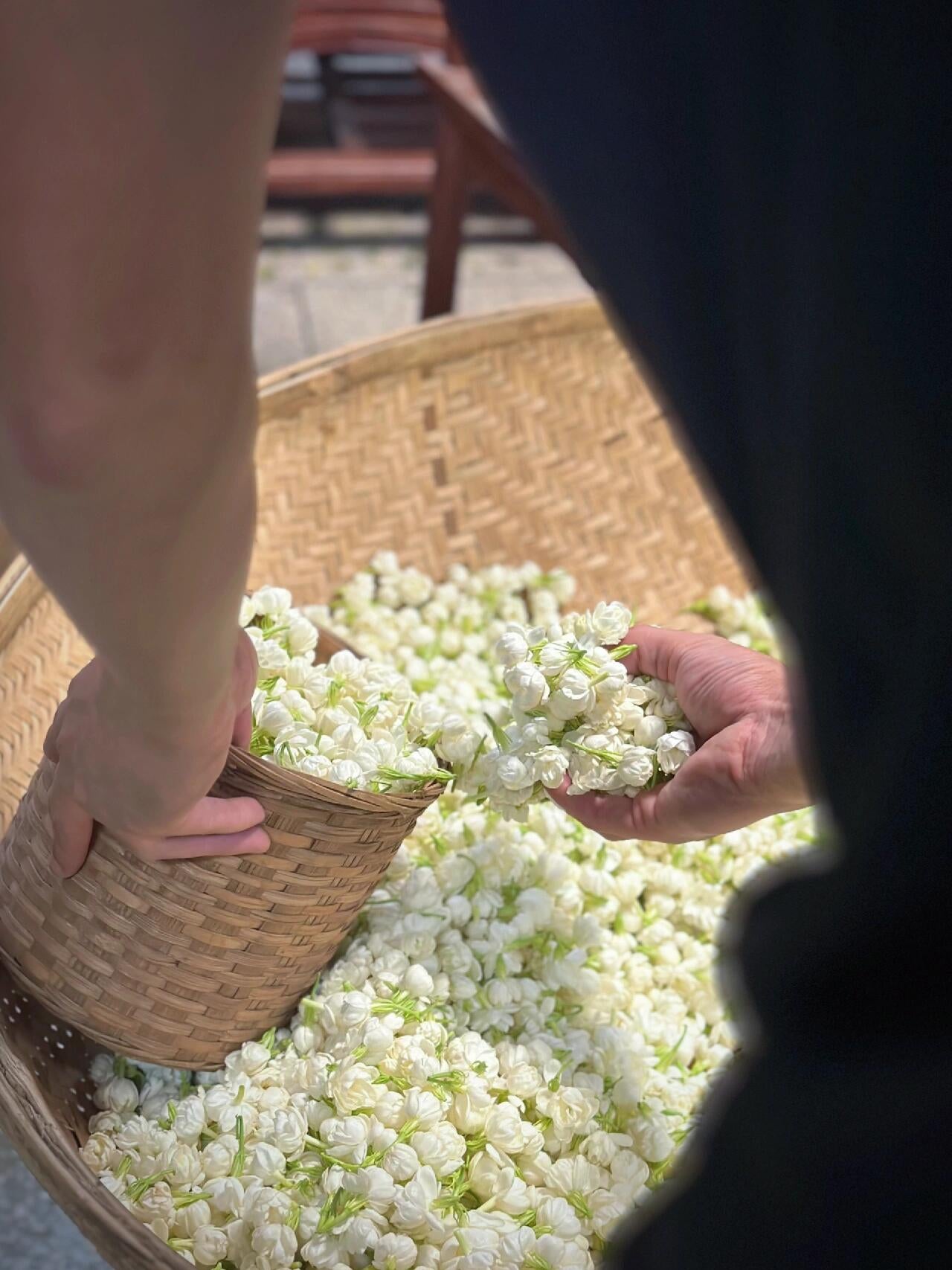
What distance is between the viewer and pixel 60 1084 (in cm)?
105

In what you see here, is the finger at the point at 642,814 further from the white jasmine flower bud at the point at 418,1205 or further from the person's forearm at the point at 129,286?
the person's forearm at the point at 129,286

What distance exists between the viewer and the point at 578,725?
3.34ft

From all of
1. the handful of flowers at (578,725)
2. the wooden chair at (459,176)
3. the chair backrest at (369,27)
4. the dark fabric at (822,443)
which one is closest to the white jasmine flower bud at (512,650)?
the handful of flowers at (578,725)

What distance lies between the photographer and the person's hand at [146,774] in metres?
A: 0.66

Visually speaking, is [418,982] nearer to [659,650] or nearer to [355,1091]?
[355,1091]

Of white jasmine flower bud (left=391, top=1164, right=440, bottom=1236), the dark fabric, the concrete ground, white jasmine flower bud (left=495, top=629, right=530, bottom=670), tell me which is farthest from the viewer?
the concrete ground

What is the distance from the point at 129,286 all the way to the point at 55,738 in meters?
0.49

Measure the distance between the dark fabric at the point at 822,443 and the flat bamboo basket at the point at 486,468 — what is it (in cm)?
101

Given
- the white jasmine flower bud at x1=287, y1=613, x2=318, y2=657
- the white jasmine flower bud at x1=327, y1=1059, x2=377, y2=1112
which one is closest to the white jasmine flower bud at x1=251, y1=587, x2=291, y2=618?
the white jasmine flower bud at x1=287, y1=613, x2=318, y2=657

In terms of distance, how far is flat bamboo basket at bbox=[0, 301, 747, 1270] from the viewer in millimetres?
1501

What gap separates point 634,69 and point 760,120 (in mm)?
47

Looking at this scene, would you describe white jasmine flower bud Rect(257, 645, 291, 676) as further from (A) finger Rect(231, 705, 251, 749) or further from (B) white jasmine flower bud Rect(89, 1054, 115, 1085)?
(B) white jasmine flower bud Rect(89, 1054, 115, 1085)

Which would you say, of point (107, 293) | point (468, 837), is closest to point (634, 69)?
point (107, 293)

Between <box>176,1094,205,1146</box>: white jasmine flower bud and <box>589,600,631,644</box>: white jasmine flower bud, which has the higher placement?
<box>589,600,631,644</box>: white jasmine flower bud
